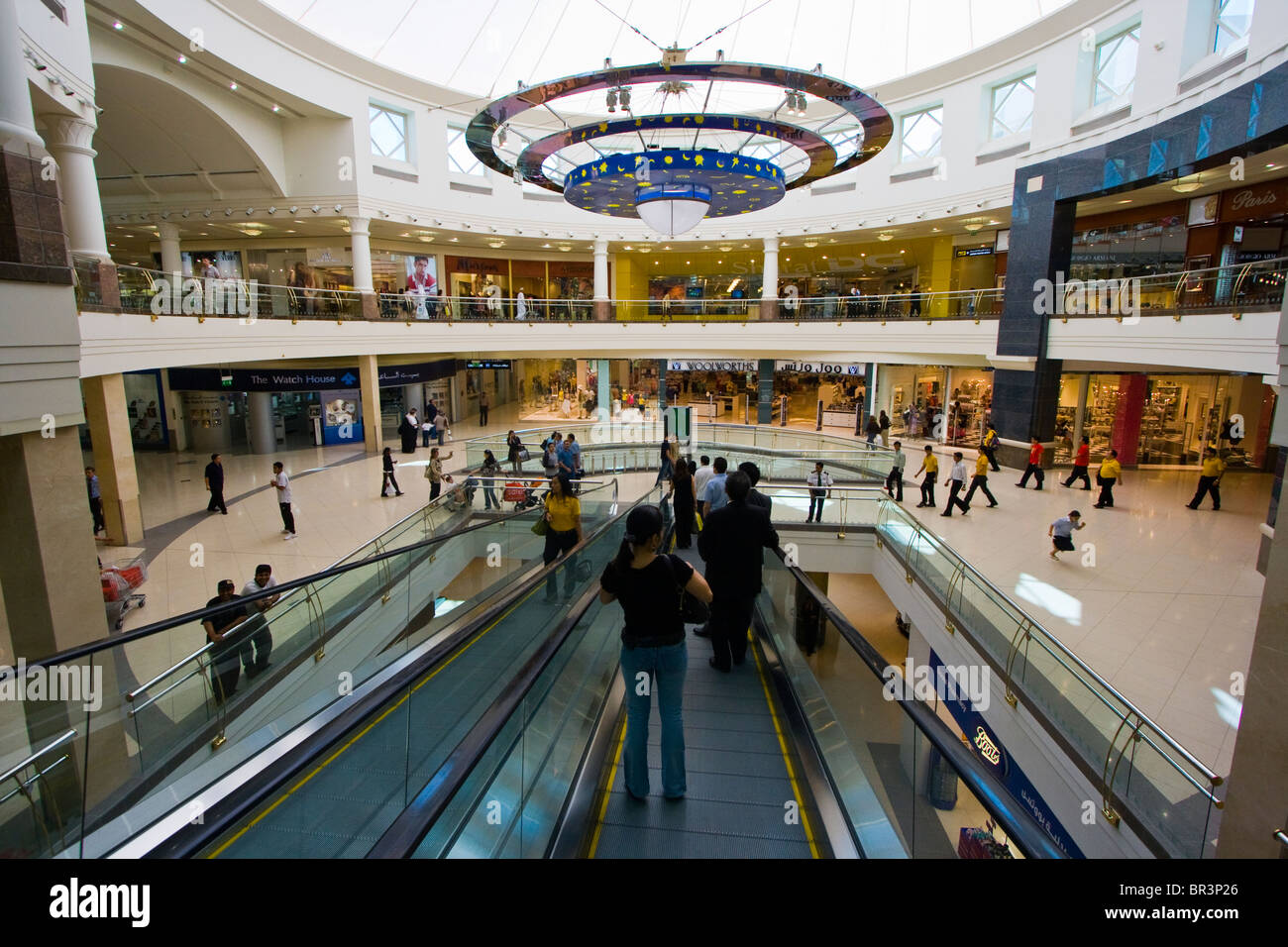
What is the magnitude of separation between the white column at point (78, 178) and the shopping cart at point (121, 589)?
5.36 m

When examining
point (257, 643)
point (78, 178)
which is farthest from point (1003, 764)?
point (78, 178)

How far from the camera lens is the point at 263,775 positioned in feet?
6.97

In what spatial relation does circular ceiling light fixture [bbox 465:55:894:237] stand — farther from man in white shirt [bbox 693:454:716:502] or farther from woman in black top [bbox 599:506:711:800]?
woman in black top [bbox 599:506:711:800]

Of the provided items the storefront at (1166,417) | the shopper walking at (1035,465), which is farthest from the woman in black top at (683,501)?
the storefront at (1166,417)

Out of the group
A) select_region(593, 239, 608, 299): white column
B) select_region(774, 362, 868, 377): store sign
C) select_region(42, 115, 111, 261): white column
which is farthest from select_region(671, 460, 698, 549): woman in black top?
select_region(593, 239, 608, 299): white column

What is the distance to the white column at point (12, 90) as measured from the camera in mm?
6035

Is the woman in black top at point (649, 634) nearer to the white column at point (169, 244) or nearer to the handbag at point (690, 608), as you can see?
the handbag at point (690, 608)

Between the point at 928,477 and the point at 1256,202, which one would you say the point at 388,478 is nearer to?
the point at 928,477

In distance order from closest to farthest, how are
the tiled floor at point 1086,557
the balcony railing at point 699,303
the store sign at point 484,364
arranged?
the tiled floor at point 1086,557
the balcony railing at point 699,303
the store sign at point 484,364

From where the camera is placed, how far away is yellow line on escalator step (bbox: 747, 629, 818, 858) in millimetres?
3189

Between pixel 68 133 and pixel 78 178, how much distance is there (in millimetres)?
686

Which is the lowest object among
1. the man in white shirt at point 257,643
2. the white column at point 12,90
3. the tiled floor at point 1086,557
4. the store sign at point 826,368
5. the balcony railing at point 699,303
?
the tiled floor at point 1086,557

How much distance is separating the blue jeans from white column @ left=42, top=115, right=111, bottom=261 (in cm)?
1236

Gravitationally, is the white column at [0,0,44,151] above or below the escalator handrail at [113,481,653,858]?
above
